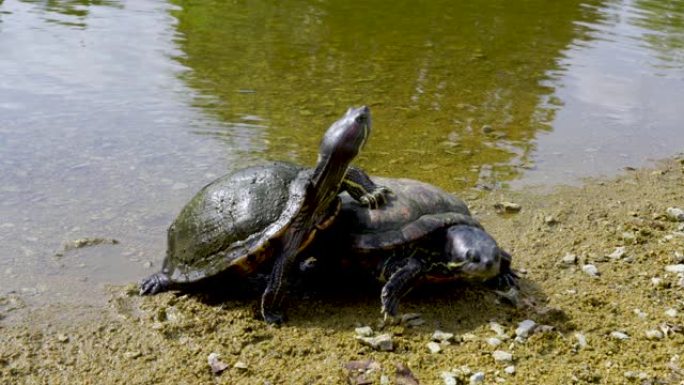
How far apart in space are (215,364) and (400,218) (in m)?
1.67

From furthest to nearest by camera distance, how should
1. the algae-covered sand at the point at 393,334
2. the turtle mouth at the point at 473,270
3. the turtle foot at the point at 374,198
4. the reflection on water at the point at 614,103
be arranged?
the reflection on water at the point at 614,103 → the turtle foot at the point at 374,198 → the turtle mouth at the point at 473,270 → the algae-covered sand at the point at 393,334

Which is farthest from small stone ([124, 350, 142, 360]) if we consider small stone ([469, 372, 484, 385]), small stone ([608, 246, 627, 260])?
small stone ([608, 246, 627, 260])

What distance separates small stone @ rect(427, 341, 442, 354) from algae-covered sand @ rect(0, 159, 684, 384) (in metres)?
0.04

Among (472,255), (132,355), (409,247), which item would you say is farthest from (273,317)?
(472,255)

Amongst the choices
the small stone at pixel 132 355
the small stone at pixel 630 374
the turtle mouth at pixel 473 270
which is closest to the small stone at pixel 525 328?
the turtle mouth at pixel 473 270

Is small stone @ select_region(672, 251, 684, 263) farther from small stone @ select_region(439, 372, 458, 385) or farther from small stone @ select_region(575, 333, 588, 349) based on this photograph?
small stone @ select_region(439, 372, 458, 385)

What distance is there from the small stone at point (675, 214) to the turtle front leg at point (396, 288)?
3083 mm

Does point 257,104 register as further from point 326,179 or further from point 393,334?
point 393,334

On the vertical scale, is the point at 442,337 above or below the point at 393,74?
below

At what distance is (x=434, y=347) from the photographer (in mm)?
4449

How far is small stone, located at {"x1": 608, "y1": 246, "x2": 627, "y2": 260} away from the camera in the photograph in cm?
579

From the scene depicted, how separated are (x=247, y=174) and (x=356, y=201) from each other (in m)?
0.85

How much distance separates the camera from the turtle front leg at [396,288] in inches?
189

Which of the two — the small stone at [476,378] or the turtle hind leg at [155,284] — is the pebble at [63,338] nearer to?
the turtle hind leg at [155,284]
